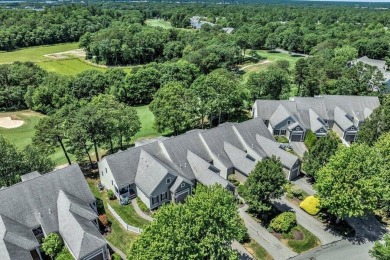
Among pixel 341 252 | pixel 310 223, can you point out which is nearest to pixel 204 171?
pixel 310 223

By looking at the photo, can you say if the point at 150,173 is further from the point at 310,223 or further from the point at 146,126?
the point at 146,126

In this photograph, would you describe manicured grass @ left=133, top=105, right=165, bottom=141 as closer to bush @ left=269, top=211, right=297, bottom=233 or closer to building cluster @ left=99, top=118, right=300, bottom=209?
building cluster @ left=99, top=118, right=300, bottom=209

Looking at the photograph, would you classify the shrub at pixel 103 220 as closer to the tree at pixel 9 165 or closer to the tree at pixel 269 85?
the tree at pixel 9 165

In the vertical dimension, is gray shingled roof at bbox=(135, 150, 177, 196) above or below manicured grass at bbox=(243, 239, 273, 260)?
above

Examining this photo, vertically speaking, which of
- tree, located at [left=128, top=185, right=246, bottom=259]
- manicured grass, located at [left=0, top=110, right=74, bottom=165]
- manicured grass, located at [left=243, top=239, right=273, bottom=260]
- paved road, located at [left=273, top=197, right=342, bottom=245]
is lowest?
manicured grass, located at [left=0, top=110, right=74, bottom=165]

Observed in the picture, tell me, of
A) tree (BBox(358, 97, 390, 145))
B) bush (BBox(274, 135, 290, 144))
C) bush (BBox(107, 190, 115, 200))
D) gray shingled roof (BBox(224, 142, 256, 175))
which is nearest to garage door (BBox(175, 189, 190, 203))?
gray shingled roof (BBox(224, 142, 256, 175))

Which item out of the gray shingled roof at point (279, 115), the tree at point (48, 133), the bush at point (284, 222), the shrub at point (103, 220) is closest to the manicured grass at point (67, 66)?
the tree at point (48, 133)

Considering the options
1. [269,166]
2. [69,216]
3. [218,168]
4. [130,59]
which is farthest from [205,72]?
[69,216]

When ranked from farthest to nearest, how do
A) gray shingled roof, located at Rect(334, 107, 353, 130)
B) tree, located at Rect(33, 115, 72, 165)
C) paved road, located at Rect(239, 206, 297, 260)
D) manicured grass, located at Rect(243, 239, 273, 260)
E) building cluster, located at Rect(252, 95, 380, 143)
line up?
gray shingled roof, located at Rect(334, 107, 353, 130), building cluster, located at Rect(252, 95, 380, 143), tree, located at Rect(33, 115, 72, 165), paved road, located at Rect(239, 206, 297, 260), manicured grass, located at Rect(243, 239, 273, 260)
